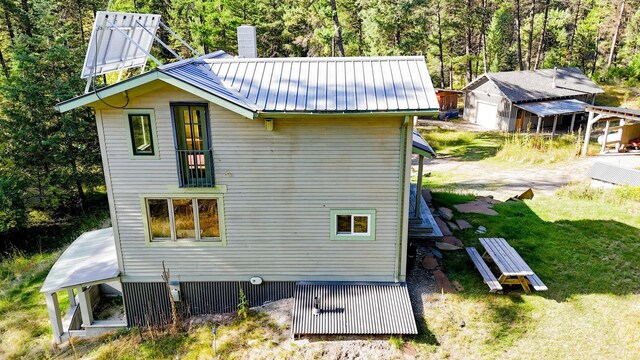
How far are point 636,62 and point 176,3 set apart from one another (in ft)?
139

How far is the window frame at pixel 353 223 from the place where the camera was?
9742 mm

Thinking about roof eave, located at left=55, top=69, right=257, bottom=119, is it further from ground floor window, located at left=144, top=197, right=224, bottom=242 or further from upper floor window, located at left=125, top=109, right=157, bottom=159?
ground floor window, located at left=144, top=197, right=224, bottom=242

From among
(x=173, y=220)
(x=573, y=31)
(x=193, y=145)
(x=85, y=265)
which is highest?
(x=573, y=31)

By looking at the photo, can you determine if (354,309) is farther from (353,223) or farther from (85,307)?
(85,307)

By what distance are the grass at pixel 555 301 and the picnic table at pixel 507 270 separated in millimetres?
298

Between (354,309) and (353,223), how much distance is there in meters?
1.96

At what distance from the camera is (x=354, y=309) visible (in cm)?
938

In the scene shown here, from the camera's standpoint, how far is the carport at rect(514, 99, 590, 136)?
3016cm

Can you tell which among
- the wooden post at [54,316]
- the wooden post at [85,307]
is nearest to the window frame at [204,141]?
the wooden post at [85,307]

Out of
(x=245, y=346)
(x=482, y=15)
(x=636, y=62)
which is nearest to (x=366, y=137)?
(x=245, y=346)

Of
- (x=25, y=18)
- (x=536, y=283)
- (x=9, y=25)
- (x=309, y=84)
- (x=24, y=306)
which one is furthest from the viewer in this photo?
(x=9, y=25)

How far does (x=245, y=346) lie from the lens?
897 centimetres

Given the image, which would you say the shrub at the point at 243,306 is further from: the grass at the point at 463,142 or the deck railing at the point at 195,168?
the grass at the point at 463,142

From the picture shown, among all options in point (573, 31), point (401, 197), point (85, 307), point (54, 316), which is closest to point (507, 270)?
point (401, 197)
